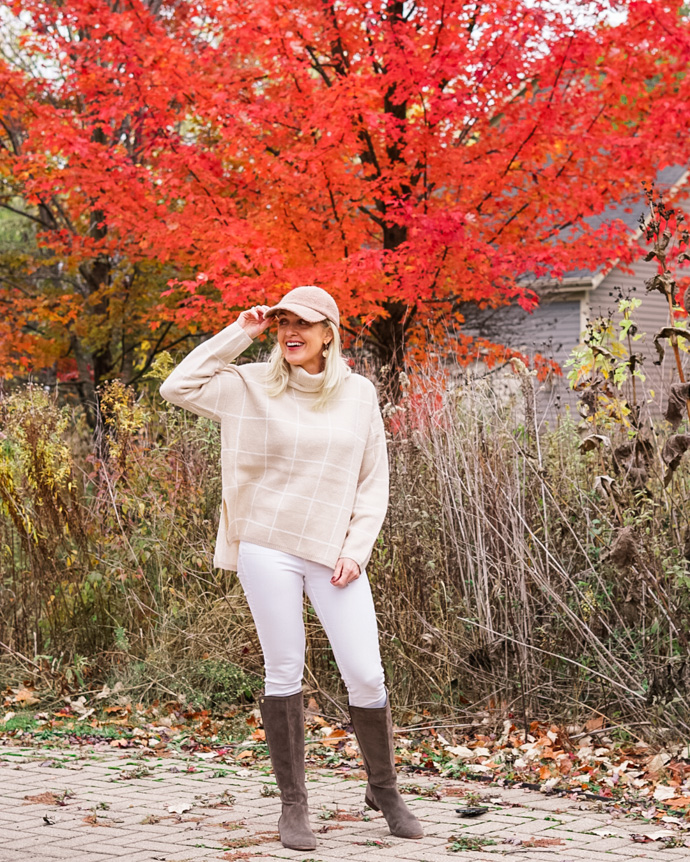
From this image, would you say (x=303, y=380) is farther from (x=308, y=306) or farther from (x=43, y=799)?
(x=43, y=799)

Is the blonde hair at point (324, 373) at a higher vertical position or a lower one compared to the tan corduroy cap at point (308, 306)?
lower

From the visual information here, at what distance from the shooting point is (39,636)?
23.3 ft

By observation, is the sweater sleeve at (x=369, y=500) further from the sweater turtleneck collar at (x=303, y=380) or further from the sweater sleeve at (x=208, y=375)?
the sweater sleeve at (x=208, y=375)

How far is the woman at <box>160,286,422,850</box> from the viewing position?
408 cm

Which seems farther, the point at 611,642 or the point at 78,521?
the point at 78,521

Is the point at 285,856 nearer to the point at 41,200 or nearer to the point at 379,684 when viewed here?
the point at 379,684

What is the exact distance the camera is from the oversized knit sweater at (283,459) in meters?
4.09

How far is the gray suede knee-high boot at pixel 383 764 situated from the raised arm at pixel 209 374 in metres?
1.25

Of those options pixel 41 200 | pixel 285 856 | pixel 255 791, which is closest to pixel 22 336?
pixel 41 200

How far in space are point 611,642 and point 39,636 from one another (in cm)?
355

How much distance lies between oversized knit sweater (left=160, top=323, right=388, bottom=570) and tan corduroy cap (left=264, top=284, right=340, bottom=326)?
0.19m

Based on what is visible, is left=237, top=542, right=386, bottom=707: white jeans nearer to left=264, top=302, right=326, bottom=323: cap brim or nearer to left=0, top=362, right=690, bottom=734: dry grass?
left=264, top=302, right=326, bottom=323: cap brim

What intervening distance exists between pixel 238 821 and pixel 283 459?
146 cm

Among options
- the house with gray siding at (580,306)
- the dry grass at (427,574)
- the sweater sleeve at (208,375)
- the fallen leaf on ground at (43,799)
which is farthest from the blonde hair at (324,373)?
the house with gray siding at (580,306)
